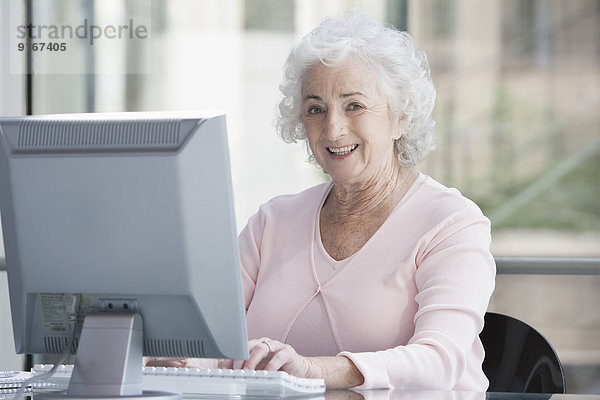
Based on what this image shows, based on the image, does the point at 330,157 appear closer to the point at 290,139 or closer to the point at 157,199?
the point at 290,139

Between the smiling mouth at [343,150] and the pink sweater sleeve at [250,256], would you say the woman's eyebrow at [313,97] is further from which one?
the pink sweater sleeve at [250,256]

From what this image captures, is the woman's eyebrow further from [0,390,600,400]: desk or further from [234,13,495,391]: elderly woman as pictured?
[0,390,600,400]: desk

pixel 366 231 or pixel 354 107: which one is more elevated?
pixel 354 107

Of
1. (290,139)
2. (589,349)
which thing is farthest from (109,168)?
(589,349)

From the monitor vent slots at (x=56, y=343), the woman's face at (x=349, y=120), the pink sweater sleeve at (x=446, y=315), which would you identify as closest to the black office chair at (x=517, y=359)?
the pink sweater sleeve at (x=446, y=315)

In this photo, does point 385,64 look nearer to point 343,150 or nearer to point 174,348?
point 343,150

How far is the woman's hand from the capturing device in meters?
1.43

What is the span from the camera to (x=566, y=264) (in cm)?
308

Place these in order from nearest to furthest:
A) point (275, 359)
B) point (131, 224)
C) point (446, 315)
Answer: point (131, 224) < point (275, 359) < point (446, 315)

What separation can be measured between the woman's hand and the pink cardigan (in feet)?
0.33

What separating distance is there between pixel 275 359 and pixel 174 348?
218 millimetres

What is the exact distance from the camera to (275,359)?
1433 millimetres

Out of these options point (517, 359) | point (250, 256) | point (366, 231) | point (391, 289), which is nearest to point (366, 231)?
point (366, 231)

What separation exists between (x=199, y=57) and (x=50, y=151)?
2734mm
